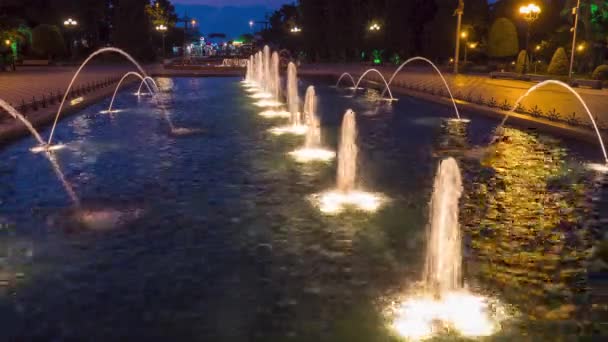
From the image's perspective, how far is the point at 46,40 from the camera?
57250mm

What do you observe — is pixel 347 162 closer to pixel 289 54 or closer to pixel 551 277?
pixel 551 277

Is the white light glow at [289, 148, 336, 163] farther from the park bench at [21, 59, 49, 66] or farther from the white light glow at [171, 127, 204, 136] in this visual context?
the park bench at [21, 59, 49, 66]

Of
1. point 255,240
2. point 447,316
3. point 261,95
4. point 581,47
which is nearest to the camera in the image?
point 447,316

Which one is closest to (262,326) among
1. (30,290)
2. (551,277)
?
(30,290)

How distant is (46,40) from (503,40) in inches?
1703

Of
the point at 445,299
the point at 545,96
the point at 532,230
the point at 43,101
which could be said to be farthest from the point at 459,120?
the point at 445,299

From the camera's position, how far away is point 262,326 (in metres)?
5.19

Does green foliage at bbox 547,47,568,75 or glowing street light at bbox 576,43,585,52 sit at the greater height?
glowing street light at bbox 576,43,585,52

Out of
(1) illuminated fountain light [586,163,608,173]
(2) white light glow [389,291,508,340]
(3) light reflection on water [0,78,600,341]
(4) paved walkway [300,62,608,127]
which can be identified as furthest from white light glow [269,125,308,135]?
(2) white light glow [389,291,508,340]

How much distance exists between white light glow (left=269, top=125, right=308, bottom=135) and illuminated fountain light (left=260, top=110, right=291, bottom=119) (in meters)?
2.82

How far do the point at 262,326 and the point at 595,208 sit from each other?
628 cm

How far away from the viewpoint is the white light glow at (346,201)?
29.2 feet

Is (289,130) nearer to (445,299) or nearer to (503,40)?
(445,299)

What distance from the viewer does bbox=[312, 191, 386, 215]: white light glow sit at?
8898 millimetres
